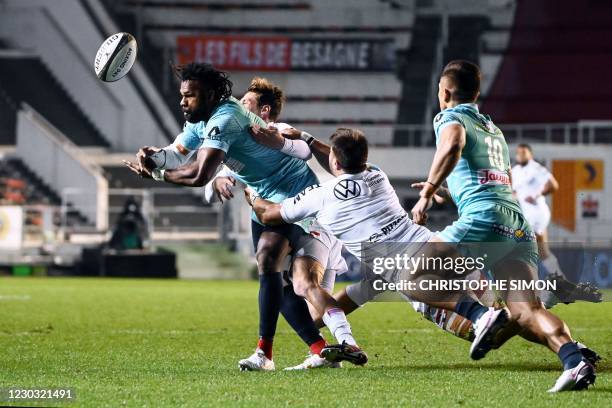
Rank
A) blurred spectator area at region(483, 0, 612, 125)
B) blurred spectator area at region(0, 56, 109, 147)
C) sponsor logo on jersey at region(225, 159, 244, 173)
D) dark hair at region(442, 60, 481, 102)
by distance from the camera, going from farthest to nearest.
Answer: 1. blurred spectator area at region(0, 56, 109, 147)
2. blurred spectator area at region(483, 0, 612, 125)
3. sponsor logo on jersey at region(225, 159, 244, 173)
4. dark hair at region(442, 60, 481, 102)

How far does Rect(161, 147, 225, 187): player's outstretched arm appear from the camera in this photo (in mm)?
6852

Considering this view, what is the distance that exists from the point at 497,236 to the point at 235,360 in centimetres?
232

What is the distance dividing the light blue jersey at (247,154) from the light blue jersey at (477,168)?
1.38 meters

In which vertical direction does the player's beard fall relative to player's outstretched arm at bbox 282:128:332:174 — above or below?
above

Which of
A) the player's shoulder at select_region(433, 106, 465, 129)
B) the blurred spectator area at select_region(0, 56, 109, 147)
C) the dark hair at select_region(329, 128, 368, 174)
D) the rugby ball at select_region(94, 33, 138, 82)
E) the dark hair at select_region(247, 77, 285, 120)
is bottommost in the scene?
the dark hair at select_region(329, 128, 368, 174)

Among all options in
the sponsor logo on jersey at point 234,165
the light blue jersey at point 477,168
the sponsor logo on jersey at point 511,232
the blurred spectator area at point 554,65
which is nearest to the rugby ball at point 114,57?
the sponsor logo on jersey at point 234,165

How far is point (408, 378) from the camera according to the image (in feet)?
21.3

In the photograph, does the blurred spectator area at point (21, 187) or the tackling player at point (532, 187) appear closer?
the tackling player at point (532, 187)

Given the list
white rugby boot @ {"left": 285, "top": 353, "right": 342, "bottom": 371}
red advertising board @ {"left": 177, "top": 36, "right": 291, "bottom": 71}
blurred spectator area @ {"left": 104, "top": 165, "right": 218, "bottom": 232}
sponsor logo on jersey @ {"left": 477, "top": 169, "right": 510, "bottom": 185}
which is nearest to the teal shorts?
sponsor logo on jersey @ {"left": 477, "top": 169, "right": 510, "bottom": 185}

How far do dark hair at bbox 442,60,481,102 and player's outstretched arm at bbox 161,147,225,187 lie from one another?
1446 millimetres

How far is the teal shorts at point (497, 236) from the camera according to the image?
19.8ft

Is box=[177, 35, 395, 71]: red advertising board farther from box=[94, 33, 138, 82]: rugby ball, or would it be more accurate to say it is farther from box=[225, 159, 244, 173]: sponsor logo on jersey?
box=[225, 159, 244, 173]: sponsor logo on jersey

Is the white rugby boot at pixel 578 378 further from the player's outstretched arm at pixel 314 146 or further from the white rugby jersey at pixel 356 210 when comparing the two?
the player's outstretched arm at pixel 314 146

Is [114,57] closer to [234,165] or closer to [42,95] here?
[234,165]
